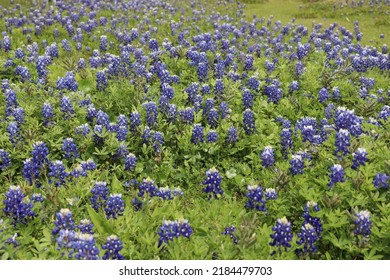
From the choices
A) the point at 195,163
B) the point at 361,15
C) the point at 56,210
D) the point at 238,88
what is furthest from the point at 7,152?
the point at 361,15

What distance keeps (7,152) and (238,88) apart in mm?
3999

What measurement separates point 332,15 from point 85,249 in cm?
1694

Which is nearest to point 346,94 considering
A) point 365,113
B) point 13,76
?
point 365,113

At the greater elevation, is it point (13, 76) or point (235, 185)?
point (13, 76)

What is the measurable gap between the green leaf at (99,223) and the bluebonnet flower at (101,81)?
Answer: 10.7 feet

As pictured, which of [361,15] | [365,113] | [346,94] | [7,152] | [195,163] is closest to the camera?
[7,152]

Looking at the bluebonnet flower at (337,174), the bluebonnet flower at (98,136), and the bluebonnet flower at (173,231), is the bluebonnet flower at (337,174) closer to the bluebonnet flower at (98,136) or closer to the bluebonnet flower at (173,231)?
the bluebonnet flower at (173,231)

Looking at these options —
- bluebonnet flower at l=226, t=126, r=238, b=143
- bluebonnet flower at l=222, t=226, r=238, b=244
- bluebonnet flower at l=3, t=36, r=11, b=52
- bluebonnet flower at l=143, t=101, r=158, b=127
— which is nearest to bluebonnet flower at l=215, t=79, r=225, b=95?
bluebonnet flower at l=226, t=126, r=238, b=143

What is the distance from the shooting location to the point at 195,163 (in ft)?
19.0

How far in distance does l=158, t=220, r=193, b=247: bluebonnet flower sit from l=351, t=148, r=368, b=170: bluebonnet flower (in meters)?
1.85

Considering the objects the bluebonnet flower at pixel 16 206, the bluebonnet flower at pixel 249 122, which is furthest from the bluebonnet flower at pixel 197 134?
the bluebonnet flower at pixel 16 206

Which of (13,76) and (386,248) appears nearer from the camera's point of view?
(386,248)

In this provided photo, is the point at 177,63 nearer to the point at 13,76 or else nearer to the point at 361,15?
the point at 13,76

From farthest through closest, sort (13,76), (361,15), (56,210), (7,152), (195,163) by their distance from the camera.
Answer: (361,15), (13,76), (195,163), (7,152), (56,210)
